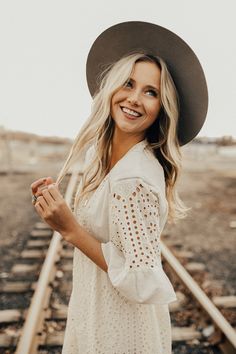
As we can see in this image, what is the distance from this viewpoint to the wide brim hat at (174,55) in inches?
76.9

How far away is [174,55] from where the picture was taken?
6.41 feet

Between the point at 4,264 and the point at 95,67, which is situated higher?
the point at 95,67

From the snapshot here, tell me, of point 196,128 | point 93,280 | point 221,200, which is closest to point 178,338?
point 93,280

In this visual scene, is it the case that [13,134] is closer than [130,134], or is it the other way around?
[130,134]

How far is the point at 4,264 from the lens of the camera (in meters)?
5.46

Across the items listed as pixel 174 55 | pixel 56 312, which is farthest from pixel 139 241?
pixel 56 312

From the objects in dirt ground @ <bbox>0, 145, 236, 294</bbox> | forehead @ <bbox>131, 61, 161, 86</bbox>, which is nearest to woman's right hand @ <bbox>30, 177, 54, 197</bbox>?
forehead @ <bbox>131, 61, 161, 86</bbox>

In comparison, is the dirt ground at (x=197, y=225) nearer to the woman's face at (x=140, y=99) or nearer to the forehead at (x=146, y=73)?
the woman's face at (x=140, y=99)

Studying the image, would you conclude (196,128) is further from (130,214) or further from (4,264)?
(4,264)

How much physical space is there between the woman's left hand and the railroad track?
5.92 feet

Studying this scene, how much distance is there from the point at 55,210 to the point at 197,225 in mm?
6728

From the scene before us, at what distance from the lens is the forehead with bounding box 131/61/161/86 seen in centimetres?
190

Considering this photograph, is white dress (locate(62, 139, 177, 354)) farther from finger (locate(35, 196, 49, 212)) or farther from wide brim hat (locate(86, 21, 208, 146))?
wide brim hat (locate(86, 21, 208, 146))

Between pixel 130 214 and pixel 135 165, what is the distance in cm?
24
